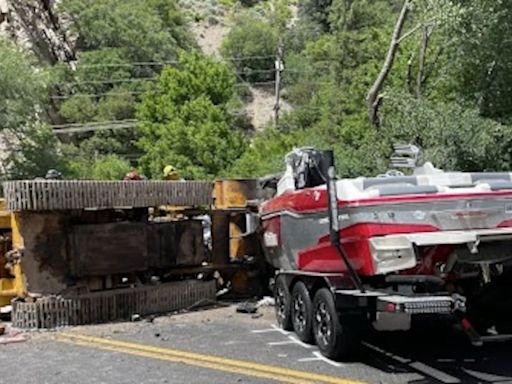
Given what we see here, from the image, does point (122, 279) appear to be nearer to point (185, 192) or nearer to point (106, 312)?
point (106, 312)

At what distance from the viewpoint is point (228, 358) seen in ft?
27.2

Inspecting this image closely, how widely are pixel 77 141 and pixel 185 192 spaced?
4803cm

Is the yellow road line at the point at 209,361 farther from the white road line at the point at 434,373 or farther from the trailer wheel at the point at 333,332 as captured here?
the white road line at the point at 434,373

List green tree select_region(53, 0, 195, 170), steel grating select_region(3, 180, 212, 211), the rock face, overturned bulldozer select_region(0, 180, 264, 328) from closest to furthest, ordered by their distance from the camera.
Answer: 1. steel grating select_region(3, 180, 212, 211)
2. overturned bulldozer select_region(0, 180, 264, 328)
3. the rock face
4. green tree select_region(53, 0, 195, 170)

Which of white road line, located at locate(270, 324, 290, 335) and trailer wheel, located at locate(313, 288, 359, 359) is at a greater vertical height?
trailer wheel, located at locate(313, 288, 359, 359)

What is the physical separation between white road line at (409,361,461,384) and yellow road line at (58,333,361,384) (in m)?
0.79

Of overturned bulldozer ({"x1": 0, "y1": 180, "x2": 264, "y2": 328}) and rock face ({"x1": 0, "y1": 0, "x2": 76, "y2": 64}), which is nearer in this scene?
overturned bulldozer ({"x1": 0, "y1": 180, "x2": 264, "y2": 328})

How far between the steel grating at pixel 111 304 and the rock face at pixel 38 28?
4564 cm

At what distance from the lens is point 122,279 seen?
37.6ft

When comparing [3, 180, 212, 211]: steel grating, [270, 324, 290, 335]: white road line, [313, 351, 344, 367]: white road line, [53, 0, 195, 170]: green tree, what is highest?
[53, 0, 195, 170]: green tree

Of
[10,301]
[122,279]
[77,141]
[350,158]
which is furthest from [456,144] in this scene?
[77,141]

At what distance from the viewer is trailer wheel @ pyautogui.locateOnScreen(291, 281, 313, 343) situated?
28.3 feet

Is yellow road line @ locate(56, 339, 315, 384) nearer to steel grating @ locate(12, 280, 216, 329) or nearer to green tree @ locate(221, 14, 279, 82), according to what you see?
steel grating @ locate(12, 280, 216, 329)

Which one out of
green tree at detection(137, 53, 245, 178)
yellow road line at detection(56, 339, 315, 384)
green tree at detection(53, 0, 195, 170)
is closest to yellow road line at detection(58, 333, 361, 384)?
yellow road line at detection(56, 339, 315, 384)
